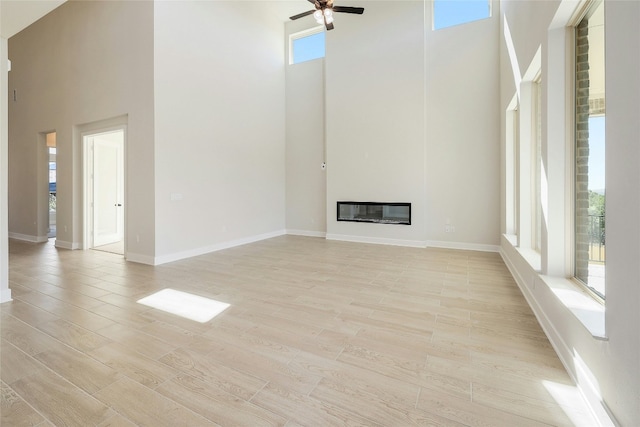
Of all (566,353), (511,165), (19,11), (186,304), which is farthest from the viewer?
(511,165)

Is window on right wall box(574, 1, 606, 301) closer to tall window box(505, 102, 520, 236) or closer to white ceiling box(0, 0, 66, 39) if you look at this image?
tall window box(505, 102, 520, 236)

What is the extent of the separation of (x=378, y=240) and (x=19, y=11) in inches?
236

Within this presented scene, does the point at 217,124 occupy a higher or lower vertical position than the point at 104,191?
higher

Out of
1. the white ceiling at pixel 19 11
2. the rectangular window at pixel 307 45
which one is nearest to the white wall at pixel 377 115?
the rectangular window at pixel 307 45

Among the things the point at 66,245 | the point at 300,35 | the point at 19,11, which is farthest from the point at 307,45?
the point at 66,245

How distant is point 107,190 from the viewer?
6.60m

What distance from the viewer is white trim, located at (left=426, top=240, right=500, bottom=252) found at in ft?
18.4

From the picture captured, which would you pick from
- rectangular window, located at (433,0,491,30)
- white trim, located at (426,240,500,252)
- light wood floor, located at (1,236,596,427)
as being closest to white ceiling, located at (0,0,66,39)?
light wood floor, located at (1,236,596,427)

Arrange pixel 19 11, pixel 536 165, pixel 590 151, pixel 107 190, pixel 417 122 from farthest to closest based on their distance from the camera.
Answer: pixel 107 190
pixel 417 122
pixel 536 165
pixel 19 11
pixel 590 151

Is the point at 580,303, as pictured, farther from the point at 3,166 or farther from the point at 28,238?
the point at 28,238

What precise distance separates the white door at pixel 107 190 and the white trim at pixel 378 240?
4877 millimetres

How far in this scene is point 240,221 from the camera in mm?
6426

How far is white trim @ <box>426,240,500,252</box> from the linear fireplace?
2.11ft

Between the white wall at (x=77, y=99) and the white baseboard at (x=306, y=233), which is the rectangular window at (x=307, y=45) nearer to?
the white wall at (x=77, y=99)
